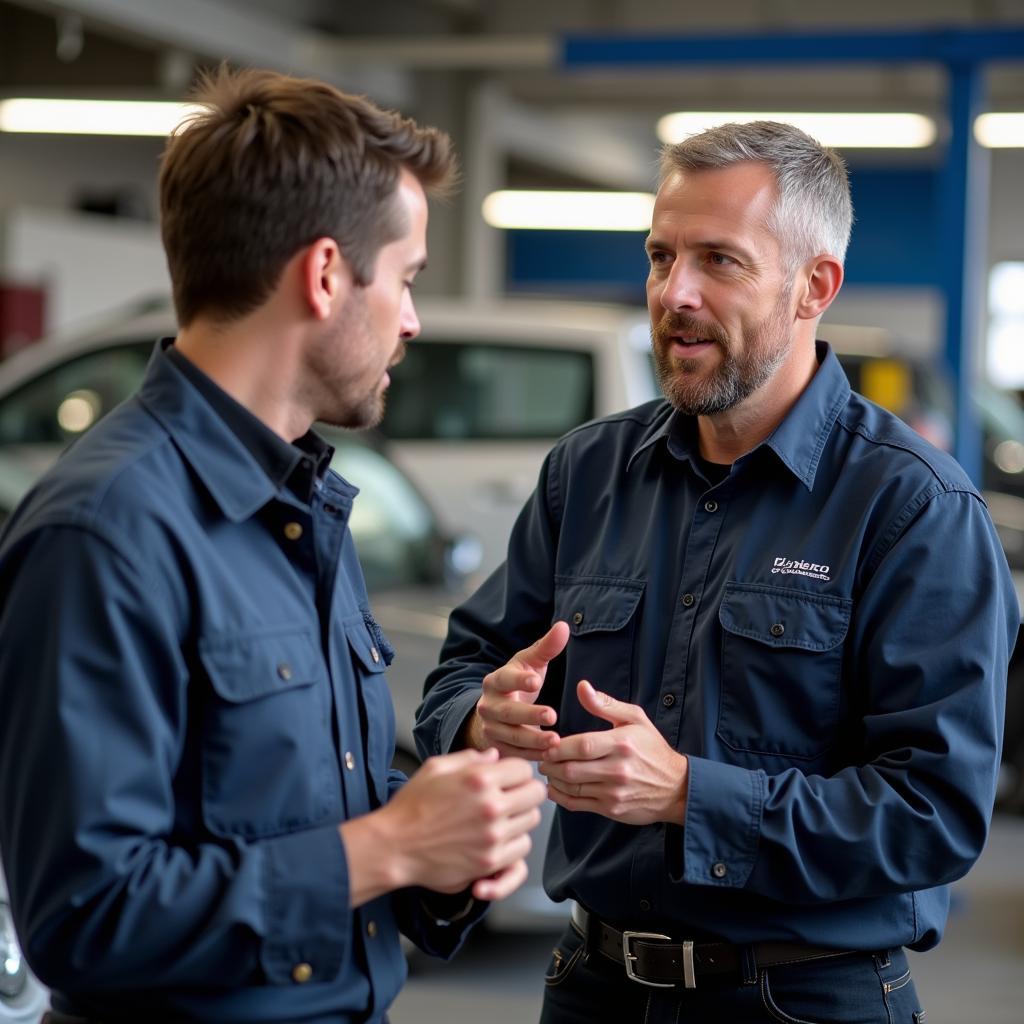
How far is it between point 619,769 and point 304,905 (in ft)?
1.67

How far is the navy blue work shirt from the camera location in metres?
1.39

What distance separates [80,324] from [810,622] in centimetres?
1183

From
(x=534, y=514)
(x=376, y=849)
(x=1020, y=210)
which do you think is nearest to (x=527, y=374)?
(x=534, y=514)

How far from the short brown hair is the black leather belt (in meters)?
0.98

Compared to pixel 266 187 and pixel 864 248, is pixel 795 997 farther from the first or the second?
pixel 864 248

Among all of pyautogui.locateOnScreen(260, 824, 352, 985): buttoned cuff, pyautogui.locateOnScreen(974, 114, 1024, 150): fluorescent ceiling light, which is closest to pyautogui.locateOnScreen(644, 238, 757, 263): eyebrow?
pyautogui.locateOnScreen(260, 824, 352, 985): buttoned cuff

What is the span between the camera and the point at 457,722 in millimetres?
2195

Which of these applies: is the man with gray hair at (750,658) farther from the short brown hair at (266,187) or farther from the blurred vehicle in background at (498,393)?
the blurred vehicle in background at (498,393)

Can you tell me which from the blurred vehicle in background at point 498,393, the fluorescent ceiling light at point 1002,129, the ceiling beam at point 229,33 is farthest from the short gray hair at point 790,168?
the fluorescent ceiling light at point 1002,129

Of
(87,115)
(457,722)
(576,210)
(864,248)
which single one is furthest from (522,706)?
(864,248)

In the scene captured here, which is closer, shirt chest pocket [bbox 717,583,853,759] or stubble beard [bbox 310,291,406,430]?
stubble beard [bbox 310,291,406,430]

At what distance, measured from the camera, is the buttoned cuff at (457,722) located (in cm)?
219

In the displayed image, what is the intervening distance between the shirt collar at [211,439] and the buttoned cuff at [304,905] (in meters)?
0.33

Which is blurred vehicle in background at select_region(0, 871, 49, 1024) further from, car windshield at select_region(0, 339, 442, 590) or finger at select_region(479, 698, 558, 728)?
car windshield at select_region(0, 339, 442, 590)
